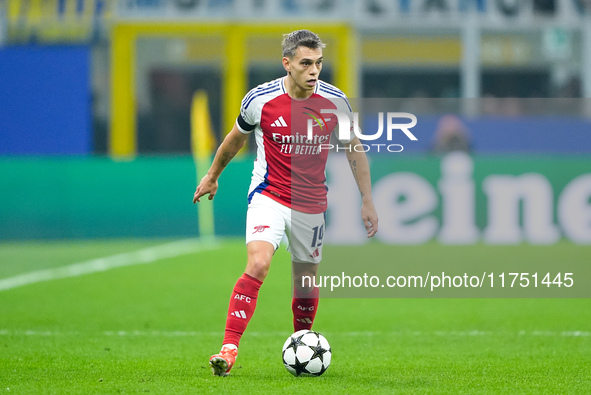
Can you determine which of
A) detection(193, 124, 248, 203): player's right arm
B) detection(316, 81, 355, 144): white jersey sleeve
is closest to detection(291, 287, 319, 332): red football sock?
detection(193, 124, 248, 203): player's right arm

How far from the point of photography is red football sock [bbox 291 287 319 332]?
6.62m

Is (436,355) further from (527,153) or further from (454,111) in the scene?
(454,111)

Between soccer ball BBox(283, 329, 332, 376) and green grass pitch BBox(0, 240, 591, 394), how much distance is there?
0.09m

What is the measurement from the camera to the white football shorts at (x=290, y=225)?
6.24 meters

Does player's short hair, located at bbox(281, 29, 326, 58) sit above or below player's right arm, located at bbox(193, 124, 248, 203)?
above

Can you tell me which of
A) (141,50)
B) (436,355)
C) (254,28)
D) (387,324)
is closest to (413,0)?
(254,28)

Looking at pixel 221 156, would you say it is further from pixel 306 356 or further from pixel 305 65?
pixel 306 356

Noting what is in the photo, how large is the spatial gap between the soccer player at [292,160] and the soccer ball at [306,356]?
1.76 feet

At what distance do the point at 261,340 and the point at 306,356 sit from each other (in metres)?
1.87

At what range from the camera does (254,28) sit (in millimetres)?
24078

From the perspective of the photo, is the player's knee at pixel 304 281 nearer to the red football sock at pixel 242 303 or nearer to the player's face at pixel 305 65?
the red football sock at pixel 242 303

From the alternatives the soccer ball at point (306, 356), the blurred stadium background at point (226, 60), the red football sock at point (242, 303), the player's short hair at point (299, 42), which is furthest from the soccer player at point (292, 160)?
the blurred stadium background at point (226, 60)

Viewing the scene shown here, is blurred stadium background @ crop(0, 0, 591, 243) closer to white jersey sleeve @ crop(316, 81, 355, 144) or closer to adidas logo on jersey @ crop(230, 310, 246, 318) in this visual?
white jersey sleeve @ crop(316, 81, 355, 144)

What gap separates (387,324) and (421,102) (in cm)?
1288
